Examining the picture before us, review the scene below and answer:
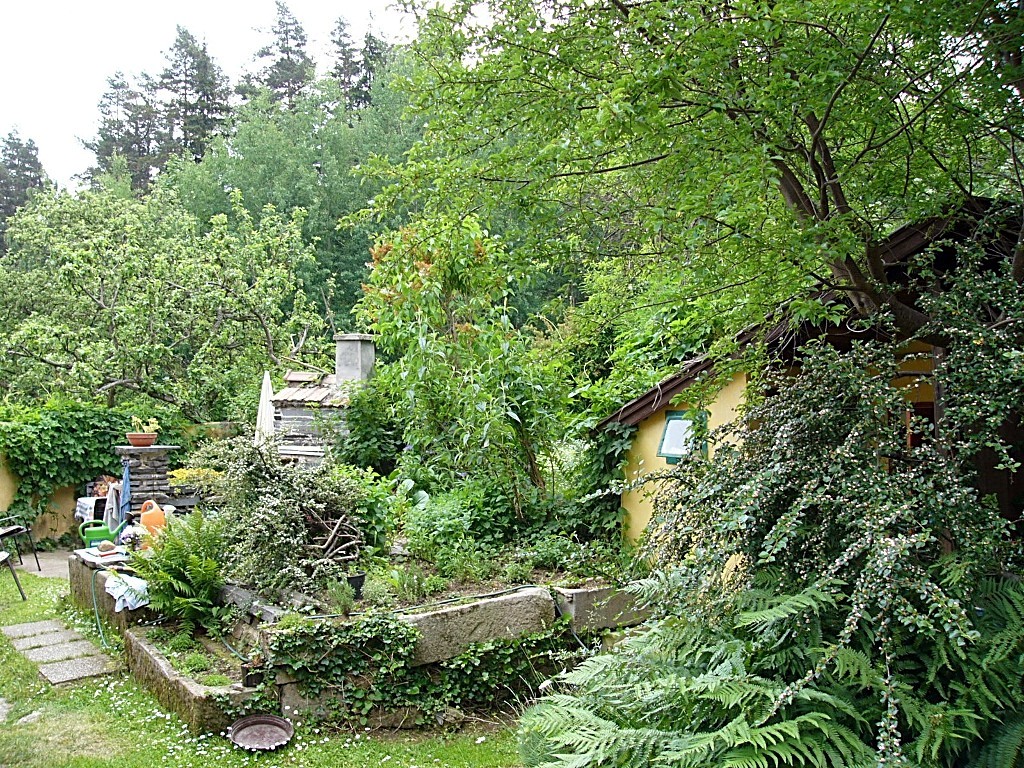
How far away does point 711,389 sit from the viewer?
4.47 m

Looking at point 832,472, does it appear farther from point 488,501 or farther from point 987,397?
point 488,501

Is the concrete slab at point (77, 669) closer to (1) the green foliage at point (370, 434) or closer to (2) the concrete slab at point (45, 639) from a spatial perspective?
(2) the concrete slab at point (45, 639)

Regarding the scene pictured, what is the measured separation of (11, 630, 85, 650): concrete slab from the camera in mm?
6461

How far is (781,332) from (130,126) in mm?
34294

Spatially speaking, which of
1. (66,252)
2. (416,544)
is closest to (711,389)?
(416,544)

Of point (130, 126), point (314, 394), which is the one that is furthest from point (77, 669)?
point (130, 126)

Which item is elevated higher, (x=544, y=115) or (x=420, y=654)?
(x=544, y=115)

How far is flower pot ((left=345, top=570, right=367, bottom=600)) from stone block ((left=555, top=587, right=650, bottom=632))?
5.03 ft

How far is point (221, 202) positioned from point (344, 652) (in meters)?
21.9

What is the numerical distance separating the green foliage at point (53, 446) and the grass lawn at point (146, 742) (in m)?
6.58

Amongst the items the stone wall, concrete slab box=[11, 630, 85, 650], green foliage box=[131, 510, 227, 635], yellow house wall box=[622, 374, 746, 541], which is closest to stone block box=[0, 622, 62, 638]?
concrete slab box=[11, 630, 85, 650]

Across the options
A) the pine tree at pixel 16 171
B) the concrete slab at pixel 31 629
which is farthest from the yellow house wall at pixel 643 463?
the pine tree at pixel 16 171

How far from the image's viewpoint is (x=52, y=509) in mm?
11570

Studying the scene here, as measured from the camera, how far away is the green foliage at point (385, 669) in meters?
5.04
